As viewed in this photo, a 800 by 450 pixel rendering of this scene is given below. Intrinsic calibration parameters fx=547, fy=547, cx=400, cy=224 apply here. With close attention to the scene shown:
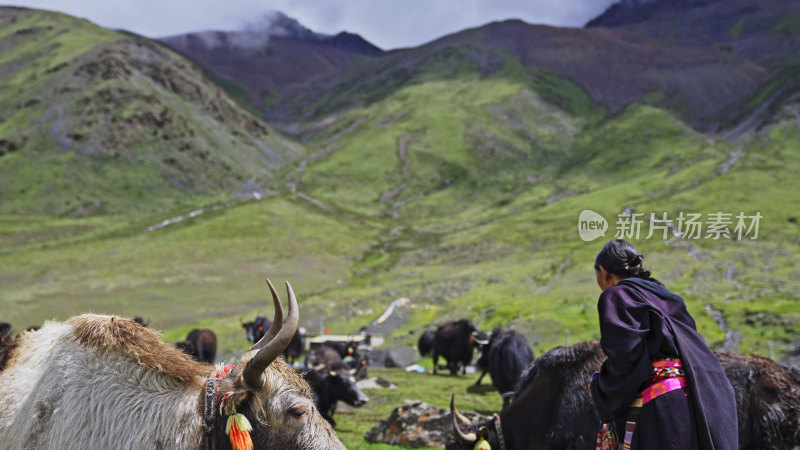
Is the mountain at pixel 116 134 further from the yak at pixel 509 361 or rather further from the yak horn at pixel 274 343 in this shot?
the yak horn at pixel 274 343

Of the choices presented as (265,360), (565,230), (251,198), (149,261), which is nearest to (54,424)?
(265,360)

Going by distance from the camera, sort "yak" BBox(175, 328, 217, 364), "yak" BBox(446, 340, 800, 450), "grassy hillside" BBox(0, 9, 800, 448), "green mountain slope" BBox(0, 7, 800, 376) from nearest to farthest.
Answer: "yak" BBox(446, 340, 800, 450) → "yak" BBox(175, 328, 217, 364) → "green mountain slope" BBox(0, 7, 800, 376) → "grassy hillside" BBox(0, 9, 800, 448)

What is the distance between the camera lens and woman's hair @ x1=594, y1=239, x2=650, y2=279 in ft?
15.9

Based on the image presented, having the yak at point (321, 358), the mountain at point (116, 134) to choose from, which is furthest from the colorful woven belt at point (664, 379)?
the mountain at point (116, 134)

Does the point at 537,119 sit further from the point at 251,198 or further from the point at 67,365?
the point at 67,365

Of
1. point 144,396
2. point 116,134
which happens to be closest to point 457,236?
point 116,134

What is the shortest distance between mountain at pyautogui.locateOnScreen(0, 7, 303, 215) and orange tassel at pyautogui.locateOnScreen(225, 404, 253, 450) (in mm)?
107186

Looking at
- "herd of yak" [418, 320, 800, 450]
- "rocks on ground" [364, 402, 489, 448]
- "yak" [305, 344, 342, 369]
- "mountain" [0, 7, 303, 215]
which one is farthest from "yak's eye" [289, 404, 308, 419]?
"mountain" [0, 7, 303, 215]

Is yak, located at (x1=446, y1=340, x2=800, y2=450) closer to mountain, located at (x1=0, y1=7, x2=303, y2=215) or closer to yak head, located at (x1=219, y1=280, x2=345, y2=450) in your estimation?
yak head, located at (x1=219, y1=280, x2=345, y2=450)

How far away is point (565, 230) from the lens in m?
84.9

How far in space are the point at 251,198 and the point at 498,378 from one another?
10069cm

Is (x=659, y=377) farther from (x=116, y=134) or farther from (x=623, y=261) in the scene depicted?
(x=116, y=134)

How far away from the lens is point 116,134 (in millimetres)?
117000

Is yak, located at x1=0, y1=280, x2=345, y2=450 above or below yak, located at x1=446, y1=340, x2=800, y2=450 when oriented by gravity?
above
